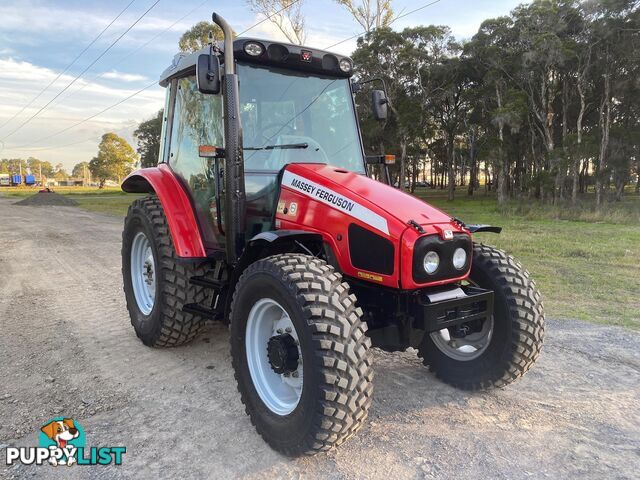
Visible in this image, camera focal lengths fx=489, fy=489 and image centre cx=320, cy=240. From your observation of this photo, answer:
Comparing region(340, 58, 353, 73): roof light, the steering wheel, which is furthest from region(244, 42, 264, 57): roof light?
region(340, 58, 353, 73): roof light

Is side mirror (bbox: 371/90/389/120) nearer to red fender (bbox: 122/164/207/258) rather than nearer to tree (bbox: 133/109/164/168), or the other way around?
red fender (bbox: 122/164/207/258)

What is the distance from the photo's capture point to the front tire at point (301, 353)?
2.58 m

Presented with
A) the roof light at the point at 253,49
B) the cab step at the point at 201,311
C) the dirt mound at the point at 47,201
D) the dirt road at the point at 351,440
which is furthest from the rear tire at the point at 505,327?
the dirt mound at the point at 47,201

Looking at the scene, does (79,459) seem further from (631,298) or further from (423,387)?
(631,298)

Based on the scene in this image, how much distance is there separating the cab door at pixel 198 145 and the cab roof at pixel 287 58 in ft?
0.91

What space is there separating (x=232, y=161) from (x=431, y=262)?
1.58 m

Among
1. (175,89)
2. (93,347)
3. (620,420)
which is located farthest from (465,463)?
(175,89)

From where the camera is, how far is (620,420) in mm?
3238

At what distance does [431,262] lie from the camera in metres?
2.97

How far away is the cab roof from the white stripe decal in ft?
2.94

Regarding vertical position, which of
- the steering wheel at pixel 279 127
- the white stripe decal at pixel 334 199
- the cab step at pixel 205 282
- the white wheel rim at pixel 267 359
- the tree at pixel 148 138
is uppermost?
the tree at pixel 148 138

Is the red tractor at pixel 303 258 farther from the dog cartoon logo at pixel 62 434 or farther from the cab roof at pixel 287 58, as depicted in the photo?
the dog cartoon logo at pixel 62 434

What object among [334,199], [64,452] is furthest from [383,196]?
[64,452]

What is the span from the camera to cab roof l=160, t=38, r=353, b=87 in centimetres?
361
